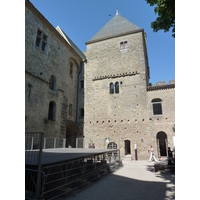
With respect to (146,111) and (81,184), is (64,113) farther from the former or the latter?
(81,184)

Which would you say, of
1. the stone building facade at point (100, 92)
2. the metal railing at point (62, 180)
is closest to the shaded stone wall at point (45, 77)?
the stone building facade at point (100, 92)

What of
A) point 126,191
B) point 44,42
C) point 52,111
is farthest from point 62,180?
point 44,42

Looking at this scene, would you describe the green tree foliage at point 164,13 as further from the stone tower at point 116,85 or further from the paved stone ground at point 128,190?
the stone tower at point 116,85

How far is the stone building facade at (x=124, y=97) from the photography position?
42.2 feet

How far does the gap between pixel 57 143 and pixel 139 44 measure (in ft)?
39.8

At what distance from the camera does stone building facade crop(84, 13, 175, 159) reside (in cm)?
1288

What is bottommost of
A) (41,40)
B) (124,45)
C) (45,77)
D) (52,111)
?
(52,111)

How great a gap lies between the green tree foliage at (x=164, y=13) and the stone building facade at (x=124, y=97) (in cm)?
875

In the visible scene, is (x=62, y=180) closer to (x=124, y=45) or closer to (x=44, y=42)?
(x=44, y=42)

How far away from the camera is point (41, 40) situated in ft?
41.8

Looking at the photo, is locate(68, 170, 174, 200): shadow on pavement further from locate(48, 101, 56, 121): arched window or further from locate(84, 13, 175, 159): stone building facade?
locate(48, 101, 56, 121): arched window

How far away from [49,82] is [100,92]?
5060 mm

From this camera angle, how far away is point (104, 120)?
→ 47.5ft

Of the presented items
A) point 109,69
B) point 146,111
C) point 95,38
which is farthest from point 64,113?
point 95,38
